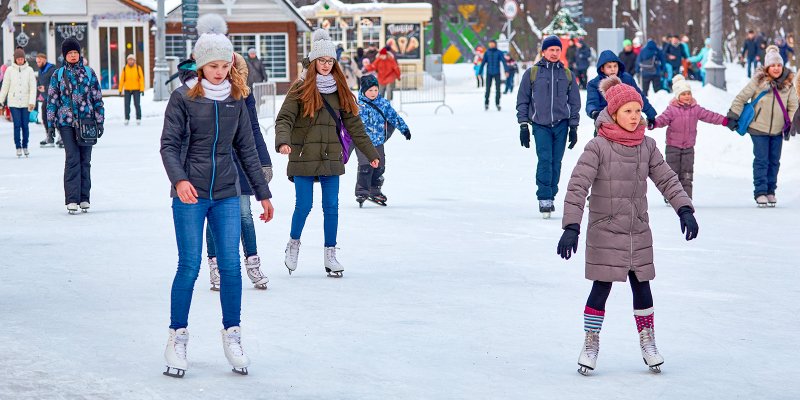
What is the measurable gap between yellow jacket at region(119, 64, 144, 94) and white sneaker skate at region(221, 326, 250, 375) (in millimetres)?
22975

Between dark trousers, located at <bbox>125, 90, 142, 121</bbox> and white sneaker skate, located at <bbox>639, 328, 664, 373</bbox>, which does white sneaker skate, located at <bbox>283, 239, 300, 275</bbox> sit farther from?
dark trousers, located at <bbox>125, 90, 142, 121</bbox>

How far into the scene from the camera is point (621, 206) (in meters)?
6.45

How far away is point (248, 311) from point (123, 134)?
1933cm

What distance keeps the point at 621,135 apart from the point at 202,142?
1892 millimetres

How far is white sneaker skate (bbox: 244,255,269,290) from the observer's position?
352 inches

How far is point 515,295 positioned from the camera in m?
8.80

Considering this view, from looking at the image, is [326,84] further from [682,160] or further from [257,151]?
[682,160]

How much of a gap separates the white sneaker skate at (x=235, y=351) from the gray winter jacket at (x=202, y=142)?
0.62 m

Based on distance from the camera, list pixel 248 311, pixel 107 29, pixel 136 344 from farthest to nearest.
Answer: pixel 107 29 < pixel 248 311 < pixel 136 344

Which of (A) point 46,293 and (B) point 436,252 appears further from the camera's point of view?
(B) point 436,252

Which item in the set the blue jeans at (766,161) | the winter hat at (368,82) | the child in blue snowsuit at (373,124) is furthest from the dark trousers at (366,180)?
the blue jeans at (766,161)

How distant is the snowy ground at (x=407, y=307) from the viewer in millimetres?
6332

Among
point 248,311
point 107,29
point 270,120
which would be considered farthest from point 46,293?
point 107,29

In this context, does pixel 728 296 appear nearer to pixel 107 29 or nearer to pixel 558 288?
pixel 558 288
